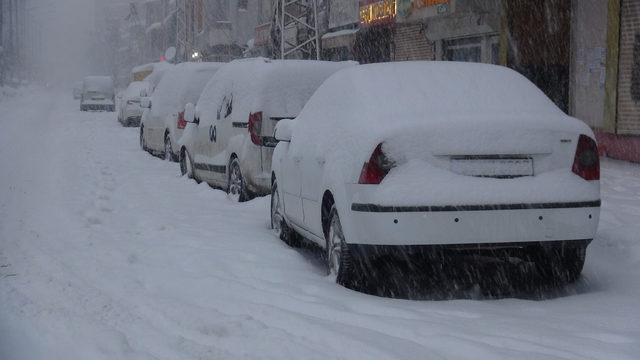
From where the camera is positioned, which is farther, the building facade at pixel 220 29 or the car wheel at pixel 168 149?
the building facade at pixel 220 29

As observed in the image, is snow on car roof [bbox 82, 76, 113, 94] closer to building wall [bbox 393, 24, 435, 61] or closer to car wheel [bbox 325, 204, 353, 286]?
building wall [bbox 393, 24, 435, 61]

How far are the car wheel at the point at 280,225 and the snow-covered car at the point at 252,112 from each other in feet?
4.57

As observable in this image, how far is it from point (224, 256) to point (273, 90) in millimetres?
3372

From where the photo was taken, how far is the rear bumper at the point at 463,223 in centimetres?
548

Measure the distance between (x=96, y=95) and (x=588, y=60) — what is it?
119 ft

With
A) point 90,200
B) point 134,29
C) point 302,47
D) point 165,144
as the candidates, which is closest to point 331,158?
point 90,200

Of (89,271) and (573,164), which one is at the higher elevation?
(573,164)

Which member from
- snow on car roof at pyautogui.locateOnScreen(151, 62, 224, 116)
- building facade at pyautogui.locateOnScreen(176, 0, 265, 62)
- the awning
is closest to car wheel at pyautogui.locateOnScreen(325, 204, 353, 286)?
snow on car roof at pyautogui.locateOnScreen(151, 62, 224, 116)

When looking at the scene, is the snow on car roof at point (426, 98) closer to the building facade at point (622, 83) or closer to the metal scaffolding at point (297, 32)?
the building facade at point (622, 83)

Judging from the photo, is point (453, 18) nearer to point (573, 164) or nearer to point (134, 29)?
point (573, 164)

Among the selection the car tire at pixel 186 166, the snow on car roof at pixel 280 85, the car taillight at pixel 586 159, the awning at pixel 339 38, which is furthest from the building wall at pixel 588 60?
the awning at pixel 339 38

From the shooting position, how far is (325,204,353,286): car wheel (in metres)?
5.93

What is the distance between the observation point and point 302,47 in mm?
33781

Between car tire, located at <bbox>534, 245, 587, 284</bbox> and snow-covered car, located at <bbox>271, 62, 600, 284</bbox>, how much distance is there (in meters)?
0.01
